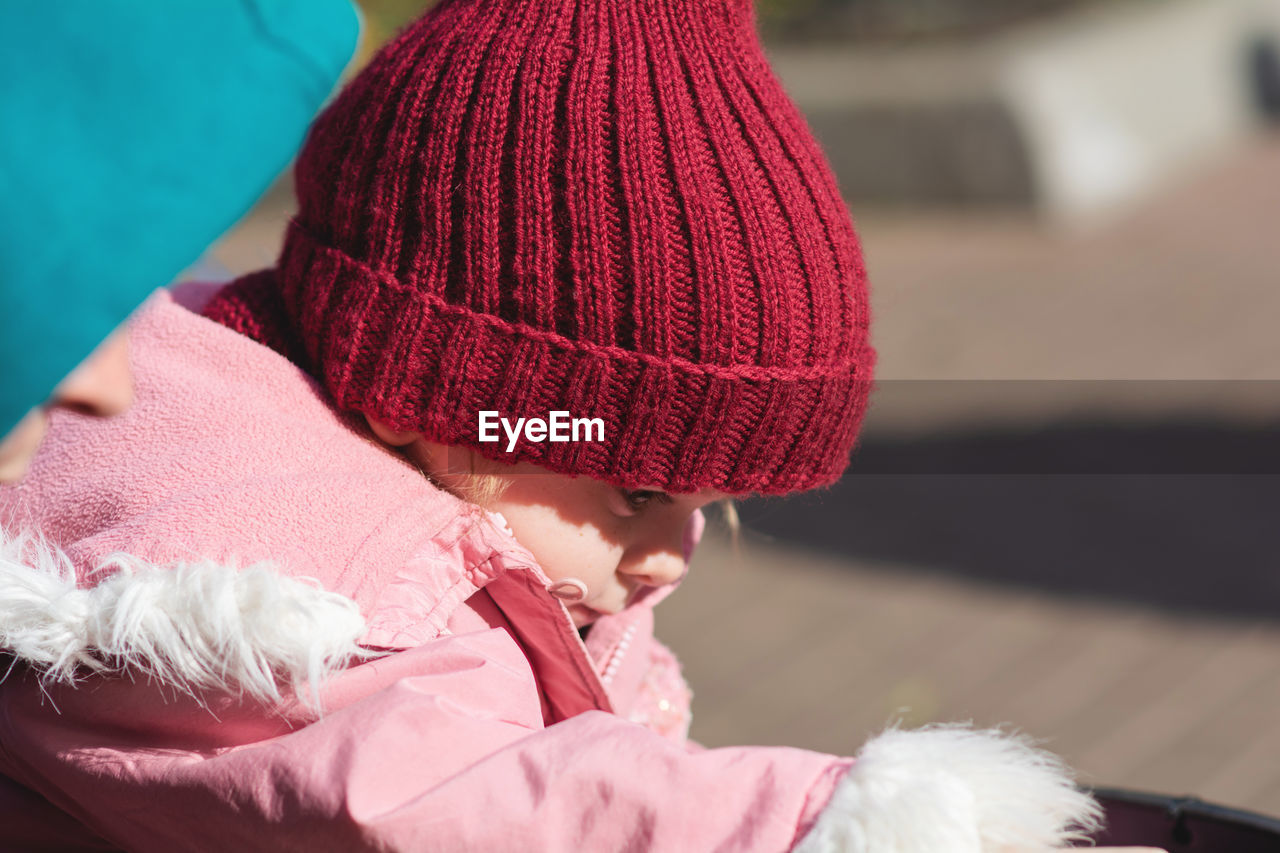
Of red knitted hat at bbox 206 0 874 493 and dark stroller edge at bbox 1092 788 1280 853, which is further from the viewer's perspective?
dark stroller edge at bbox 1092 788 1280 853

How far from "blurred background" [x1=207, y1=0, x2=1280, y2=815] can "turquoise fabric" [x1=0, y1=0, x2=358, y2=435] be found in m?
0.97

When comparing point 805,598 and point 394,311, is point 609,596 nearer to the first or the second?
point 394,311

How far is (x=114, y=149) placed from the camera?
2.59 feet

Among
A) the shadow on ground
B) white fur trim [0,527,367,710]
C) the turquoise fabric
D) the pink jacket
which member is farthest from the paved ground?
the turquoise fabric

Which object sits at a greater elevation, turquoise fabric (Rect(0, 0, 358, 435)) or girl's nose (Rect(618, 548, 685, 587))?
turquoise fabric (Rect(0, 0, 358, 435))

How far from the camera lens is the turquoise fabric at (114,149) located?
77 centimetres

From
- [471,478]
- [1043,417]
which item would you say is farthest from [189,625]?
[1043,417]

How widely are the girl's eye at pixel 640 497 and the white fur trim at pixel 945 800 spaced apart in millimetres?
405

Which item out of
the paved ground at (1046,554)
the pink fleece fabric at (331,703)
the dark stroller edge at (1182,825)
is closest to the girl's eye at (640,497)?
the pink fleece fabric at (331,703)

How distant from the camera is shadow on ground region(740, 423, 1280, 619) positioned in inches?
148

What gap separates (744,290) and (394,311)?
0.36 m

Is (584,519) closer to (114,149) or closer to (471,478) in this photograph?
(471,478)

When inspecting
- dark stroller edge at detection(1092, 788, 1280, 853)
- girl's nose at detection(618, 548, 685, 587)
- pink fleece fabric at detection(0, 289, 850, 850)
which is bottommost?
dark stroller edge at detection(1092, 788, 1280, 853)

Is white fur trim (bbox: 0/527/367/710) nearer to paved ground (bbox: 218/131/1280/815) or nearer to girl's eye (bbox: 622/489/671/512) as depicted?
girl's eye (bbox: 622/489/671/512)
